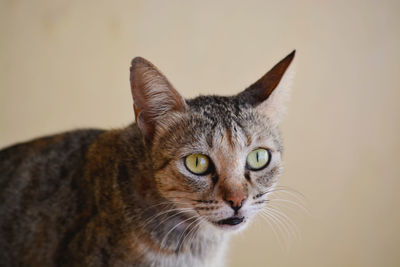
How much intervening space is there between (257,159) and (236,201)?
6.4 inches

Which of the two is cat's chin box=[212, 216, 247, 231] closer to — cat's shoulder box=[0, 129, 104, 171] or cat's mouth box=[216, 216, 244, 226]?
cat's mouth box=[216, 216, 244, 226]

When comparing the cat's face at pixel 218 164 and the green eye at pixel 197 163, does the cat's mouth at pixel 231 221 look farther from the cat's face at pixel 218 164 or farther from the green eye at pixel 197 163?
the green eye at pixel 197 163

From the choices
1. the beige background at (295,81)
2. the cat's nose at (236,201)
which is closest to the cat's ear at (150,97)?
the cat's nose at (236,201)

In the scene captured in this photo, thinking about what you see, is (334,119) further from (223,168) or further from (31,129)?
(31,129)

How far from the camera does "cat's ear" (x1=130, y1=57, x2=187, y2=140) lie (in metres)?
1.03

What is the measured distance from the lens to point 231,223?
3.43 feet

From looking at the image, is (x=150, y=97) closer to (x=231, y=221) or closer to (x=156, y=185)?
(x=156, y=185)

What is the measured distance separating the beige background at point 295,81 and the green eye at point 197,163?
84 cm

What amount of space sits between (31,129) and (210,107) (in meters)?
1.15

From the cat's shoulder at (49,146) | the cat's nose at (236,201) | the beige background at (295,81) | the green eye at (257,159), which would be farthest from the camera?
the beige background at (295,81)

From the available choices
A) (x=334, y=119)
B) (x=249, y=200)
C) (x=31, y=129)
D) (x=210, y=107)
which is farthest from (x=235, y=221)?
(x=31, y=129)

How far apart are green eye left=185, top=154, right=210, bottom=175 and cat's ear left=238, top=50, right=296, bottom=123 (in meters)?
0.22

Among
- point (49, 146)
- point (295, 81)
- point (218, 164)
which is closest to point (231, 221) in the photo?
point (218, 164)

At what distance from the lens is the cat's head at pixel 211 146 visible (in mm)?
1033
